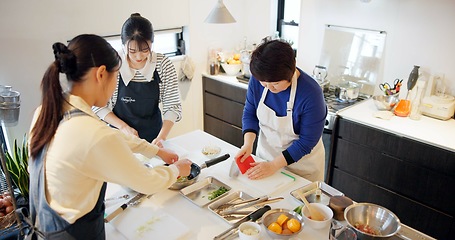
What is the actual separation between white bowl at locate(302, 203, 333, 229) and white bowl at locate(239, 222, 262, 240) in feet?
0.65

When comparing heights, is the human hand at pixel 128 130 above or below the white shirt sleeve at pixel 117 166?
below

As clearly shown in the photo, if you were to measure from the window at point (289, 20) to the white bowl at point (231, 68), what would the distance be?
59 centimetres

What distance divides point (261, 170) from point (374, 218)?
0.55 metres

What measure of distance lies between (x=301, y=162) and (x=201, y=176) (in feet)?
1.79

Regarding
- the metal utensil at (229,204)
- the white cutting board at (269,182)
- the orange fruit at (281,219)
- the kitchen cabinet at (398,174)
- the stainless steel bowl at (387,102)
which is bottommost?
the kitchen cabinet at (398,174)

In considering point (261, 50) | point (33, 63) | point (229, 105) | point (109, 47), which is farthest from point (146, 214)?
point (229, 105)

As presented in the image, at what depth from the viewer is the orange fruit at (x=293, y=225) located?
132 cm

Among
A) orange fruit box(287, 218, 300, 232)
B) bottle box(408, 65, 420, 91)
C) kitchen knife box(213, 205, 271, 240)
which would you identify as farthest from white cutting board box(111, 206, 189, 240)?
bottle box(408, 65, 420, 91)

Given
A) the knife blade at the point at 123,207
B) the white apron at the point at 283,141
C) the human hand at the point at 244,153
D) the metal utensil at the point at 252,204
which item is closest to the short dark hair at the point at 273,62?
the white apron at the point at 283,141

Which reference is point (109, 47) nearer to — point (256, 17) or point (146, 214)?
point (146, 214)

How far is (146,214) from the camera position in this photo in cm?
145

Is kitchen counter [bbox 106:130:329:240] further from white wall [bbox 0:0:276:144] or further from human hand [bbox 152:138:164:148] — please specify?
white wall [bbox 0:0:276:144]

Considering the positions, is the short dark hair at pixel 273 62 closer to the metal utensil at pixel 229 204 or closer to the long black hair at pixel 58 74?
the metal utensil at pixel 229 204

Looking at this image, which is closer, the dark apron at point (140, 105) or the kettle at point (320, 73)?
the dark apron at point (140, 105)
